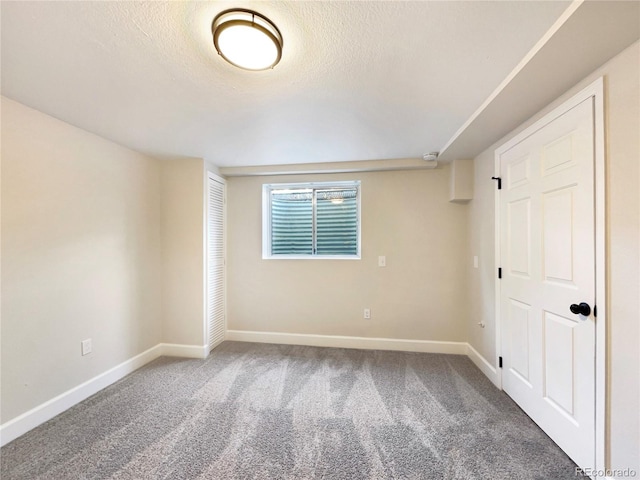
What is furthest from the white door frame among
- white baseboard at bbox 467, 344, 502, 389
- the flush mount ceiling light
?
the flush mount ceiling light

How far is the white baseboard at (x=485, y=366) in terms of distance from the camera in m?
2.33

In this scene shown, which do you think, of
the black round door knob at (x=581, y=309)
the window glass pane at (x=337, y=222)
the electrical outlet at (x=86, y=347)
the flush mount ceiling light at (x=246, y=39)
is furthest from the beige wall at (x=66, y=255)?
the black round door knob at (x=581, y=309)

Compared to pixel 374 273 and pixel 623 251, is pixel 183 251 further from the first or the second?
pixel 623 251

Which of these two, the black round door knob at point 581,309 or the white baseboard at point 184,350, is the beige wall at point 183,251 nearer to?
the white baseboard at point 184,350

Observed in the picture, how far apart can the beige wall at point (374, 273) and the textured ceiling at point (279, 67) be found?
1.00 metres

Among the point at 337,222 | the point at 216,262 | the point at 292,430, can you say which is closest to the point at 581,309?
the point at 292,430

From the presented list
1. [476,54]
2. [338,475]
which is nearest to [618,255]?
[476,54]

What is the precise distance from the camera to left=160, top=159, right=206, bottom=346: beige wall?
2.99 meters

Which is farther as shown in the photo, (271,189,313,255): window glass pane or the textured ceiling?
(271,189,313,255): window glass pane

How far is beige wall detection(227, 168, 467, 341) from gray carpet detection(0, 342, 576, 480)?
0.67 m

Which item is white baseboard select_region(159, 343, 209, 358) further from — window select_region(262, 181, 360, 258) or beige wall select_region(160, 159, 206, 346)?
window select_region(262, 181, 360, 258)

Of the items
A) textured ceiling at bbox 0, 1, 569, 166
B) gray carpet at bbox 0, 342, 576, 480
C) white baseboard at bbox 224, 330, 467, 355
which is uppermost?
textured ceiling at bbox 0, 1, 569, 166

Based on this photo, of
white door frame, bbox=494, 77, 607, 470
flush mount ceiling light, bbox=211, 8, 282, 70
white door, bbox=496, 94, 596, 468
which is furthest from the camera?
white door, bbox=496, 94, 596, 468

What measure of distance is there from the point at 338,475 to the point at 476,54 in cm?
239
